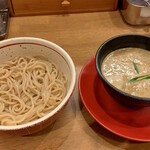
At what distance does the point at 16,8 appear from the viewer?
59.3 inches

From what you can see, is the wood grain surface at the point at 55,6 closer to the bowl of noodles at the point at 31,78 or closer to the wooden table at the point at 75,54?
the wooden table at the point at 75,54

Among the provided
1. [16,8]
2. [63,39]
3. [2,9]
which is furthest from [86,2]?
[2,9]

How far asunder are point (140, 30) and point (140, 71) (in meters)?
0.66

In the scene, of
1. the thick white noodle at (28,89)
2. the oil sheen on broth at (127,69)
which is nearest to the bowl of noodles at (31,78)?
the thick white noodle at (28,89)

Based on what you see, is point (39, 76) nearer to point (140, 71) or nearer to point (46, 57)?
point (46, 57)

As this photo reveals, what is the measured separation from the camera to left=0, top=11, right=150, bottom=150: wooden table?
858 mm

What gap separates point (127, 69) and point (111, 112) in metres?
0.23

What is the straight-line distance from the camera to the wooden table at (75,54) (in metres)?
0.86

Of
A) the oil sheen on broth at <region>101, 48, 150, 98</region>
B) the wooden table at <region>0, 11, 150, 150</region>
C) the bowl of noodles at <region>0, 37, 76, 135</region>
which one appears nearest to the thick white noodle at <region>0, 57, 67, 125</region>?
the bowl of noodles at <region>0, 37, 76, 135</region>

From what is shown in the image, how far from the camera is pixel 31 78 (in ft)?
3.28

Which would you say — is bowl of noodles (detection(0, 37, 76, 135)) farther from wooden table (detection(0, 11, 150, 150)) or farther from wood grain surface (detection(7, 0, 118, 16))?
wood grain surface (detection(7, 0, 118, 16))

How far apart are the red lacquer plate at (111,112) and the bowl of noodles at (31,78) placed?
13 cm

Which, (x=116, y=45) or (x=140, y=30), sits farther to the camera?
(x=140, y=30)

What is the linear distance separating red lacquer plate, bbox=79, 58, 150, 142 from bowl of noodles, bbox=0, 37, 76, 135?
13 centimetres
